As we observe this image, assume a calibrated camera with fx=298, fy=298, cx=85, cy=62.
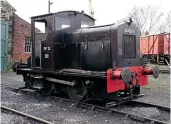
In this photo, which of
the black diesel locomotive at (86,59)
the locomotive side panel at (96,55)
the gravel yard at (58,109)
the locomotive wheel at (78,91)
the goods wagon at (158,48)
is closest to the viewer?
Result: the gravel yard at (58,109)

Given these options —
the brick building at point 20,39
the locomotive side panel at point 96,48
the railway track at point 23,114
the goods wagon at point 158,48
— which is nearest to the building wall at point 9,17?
the brick building at point 20,39

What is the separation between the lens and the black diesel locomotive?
26.5 feet

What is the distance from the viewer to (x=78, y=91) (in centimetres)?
884

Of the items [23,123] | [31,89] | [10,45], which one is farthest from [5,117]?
[10,45]

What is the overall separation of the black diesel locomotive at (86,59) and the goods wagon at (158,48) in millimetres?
15044

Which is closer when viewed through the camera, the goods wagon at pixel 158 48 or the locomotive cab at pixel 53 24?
the locomotive cab at pixel 53 24

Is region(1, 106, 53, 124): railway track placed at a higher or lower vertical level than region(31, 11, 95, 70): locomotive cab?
lower

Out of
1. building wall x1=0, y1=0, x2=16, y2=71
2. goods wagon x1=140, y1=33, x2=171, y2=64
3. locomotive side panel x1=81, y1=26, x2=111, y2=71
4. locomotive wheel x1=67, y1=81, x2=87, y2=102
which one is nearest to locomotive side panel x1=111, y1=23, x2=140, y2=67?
locomotive side panel x1=81, y1=26, x2=111, y2=71

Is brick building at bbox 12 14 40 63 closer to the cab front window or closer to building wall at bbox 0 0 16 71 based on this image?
building wall at bbox 0 0 16 71

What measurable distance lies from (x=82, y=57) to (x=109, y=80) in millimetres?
1620

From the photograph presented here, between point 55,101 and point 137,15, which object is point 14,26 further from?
point 137,15

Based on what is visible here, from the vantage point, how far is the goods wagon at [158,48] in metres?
24.2

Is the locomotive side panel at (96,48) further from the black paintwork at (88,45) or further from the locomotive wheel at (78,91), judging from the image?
the locomotive wheel at (78,91)

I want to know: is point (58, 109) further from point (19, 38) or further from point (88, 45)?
point (19, 38)
